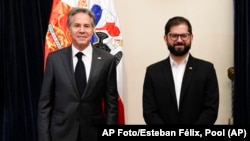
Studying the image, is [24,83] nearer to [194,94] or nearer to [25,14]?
[25,14]

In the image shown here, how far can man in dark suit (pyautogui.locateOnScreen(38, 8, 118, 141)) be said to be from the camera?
7.55 feet

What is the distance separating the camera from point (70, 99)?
2.29 metres

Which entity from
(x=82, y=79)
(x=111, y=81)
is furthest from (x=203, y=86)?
(x=82, y=79)

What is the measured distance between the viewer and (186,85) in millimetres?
2393

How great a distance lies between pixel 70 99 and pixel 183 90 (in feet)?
2.57

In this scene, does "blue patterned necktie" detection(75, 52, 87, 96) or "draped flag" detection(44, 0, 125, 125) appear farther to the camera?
"draped flag" detection(44, 0, 125, 125)

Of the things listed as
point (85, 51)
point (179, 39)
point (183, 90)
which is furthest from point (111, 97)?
point (179, 39)

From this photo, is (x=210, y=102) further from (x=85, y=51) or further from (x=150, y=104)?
(x=85, y=51)

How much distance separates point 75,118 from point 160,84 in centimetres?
64

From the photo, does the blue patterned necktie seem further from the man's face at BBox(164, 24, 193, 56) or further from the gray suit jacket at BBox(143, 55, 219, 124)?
the man's face at BBox(164, 24, 193, 56)

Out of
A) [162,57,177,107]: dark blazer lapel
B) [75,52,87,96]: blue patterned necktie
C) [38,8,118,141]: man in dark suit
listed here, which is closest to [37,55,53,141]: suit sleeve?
[38,8,118,141]: man in dark suit

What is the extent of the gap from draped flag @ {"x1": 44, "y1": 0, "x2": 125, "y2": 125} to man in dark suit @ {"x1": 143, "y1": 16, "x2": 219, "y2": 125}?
94cm

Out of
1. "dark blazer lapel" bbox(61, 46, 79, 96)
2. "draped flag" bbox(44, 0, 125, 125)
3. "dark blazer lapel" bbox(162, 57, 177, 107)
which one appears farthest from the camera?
"draped flag" bbox(44, 0, 125, 125)

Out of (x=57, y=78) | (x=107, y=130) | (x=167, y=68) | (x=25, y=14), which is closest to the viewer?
(x=107, y=130)
